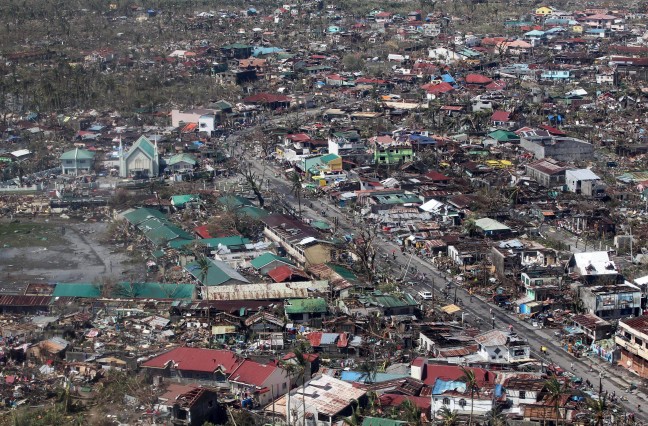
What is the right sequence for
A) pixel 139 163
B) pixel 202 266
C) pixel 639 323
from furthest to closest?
pixel 139 163 → pixel 202 266 → pixel 639 323

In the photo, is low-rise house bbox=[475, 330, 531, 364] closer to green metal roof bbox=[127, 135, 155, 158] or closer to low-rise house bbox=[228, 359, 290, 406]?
low-rise house bbox=[228, 359, 290, 406]

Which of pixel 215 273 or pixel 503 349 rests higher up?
pixel 503 349

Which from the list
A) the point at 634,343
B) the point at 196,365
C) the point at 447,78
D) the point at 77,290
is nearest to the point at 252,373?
the point at 196,365

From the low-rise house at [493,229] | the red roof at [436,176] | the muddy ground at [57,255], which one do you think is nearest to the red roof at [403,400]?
the muddy ground at [57,255]

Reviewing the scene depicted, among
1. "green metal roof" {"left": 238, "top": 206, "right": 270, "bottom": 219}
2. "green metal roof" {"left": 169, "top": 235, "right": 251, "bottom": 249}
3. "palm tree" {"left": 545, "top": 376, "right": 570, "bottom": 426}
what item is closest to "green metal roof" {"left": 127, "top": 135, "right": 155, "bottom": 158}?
"green metal roof" {"left": 238, "top": 206, "right": 270, "bottom": 219}

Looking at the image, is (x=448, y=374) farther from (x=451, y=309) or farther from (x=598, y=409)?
(x=451, y=309)

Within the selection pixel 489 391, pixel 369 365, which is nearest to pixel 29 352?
pixel 369 365
